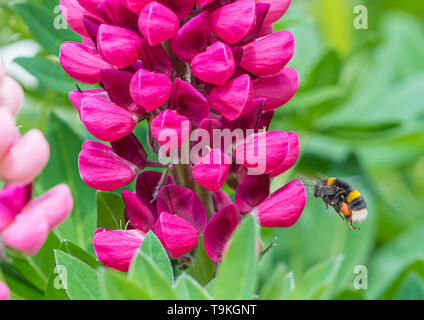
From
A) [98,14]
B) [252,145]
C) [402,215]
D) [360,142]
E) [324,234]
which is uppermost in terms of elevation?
[98,14]

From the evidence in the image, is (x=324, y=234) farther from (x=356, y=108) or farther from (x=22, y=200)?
(x=22, y=200)

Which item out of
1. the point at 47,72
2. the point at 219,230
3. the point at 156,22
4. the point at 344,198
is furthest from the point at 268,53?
the point at 47,72

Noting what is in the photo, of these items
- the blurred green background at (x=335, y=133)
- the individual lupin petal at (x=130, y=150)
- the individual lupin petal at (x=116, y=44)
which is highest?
the individual lupin petal at (x=116, y=44)

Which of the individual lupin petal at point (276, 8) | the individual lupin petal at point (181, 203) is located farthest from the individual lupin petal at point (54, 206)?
the individual lupin petal at point (276, 8)

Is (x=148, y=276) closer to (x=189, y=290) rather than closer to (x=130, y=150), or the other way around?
(x=189, y=290)

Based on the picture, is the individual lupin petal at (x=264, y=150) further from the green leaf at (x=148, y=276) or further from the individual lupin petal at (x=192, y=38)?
the green leaf at (x=148, y=276)

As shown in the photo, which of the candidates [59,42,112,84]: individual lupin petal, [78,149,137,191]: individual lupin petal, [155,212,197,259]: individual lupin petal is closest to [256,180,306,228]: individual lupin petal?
[155,212,197,259]: individual lupin petal

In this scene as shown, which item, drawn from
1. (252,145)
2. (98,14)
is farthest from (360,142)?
(98,14)
